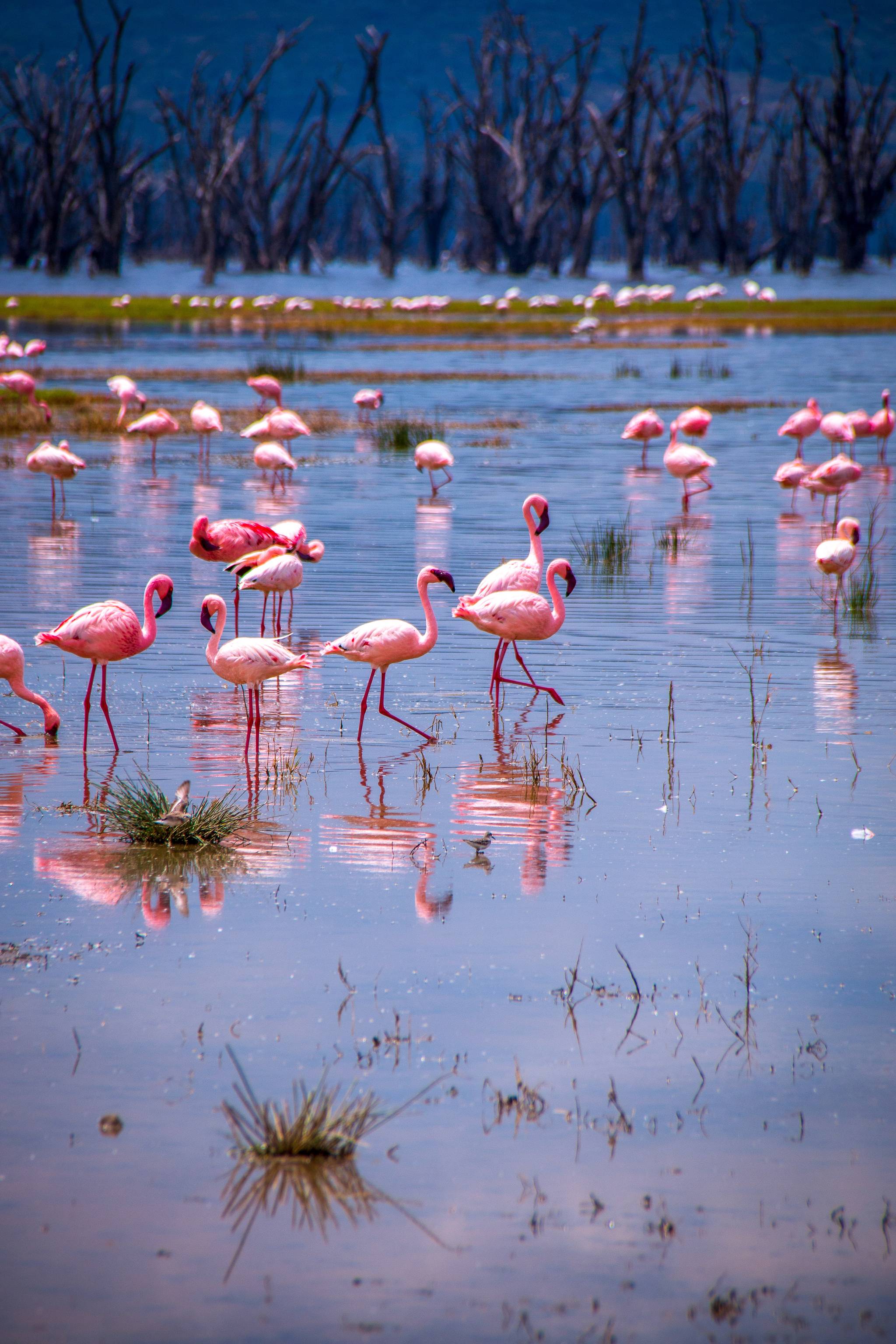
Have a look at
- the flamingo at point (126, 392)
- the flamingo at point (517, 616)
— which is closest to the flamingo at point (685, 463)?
the flamingo at point (517, 616)

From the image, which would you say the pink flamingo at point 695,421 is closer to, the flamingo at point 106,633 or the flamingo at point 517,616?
the flamingo at point 517,616

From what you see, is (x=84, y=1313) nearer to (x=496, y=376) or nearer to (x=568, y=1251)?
(x=568, y=1251)

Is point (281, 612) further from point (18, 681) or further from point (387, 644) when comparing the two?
point (387, 644)

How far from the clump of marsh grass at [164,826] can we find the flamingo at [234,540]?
4890 millimetres

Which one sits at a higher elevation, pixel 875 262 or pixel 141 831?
pixel 875 262

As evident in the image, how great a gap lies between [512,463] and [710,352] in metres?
24.1

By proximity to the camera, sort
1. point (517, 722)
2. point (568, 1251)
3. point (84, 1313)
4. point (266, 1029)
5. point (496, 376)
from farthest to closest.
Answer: point (496, 376)
point (517, 722)
point (266, 1029)
point (568, 1251)
point (84, 1313)

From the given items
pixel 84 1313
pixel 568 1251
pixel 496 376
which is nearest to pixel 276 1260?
pixel 84 1313

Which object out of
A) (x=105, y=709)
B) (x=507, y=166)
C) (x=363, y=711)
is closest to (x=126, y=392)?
(x=105, y=709)

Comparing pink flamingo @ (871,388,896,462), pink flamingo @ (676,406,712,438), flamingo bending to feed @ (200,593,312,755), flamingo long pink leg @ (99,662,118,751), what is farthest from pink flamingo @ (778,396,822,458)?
flamingo long pink leg @ (99,662,118,751)

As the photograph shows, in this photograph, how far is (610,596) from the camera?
41.1 feet

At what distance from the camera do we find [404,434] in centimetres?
2250

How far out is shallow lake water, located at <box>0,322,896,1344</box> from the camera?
3623 mm

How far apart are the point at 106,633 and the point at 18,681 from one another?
28.5 inches
